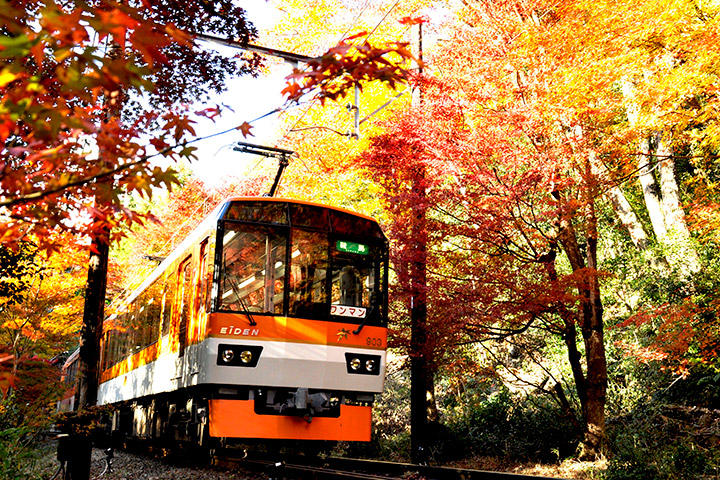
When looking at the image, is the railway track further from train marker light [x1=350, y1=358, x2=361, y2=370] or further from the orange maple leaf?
the orange maple leaf

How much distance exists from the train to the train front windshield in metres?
0.01

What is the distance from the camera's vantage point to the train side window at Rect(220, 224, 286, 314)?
7.75 meters

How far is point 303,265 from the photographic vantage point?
817cm

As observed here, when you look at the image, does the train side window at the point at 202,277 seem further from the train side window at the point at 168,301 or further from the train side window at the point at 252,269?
the train side window at the point at 168,301

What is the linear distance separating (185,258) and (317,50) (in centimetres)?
1161

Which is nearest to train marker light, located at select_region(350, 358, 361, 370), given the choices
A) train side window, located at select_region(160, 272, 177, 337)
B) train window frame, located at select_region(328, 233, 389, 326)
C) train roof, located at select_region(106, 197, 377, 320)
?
train window frame, located at select_region(328, 233, 389, 326)

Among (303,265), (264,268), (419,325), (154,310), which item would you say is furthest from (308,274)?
(154,310)

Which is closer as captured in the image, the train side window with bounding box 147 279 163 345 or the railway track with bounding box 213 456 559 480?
the railway track with bounding box 213 456 559 480

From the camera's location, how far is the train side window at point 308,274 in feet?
26.3

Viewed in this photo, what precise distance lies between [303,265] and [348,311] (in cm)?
83

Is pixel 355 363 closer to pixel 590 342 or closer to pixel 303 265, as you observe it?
pixel 303 265

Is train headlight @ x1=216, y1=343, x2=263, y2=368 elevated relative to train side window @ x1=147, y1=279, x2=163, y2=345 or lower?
lower

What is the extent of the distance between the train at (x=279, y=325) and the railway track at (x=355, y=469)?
484 millimetres

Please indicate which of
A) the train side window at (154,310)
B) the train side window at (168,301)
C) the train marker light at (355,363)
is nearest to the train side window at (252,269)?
the train marker light at (355,363)
